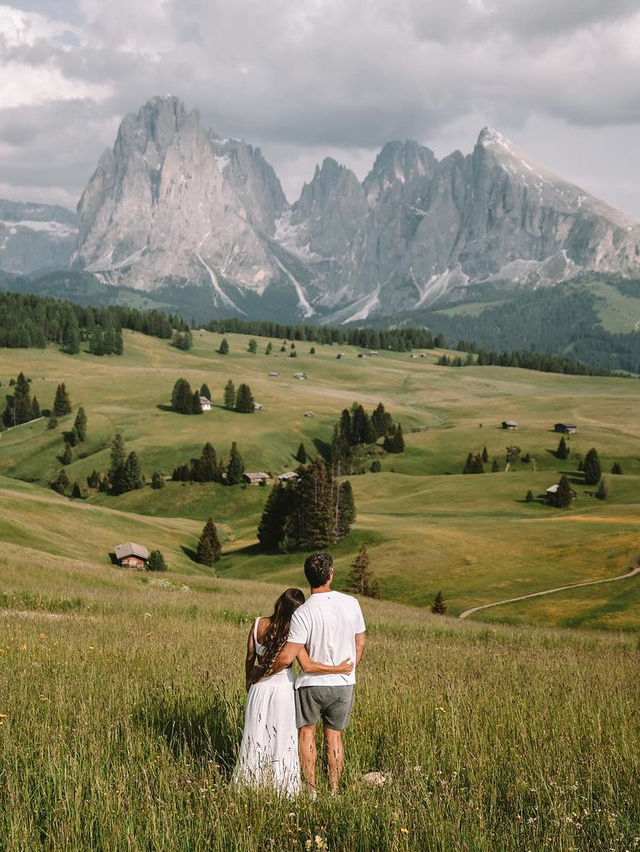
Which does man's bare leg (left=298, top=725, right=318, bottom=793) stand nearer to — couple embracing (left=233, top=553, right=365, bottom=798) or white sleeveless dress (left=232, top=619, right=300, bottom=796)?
couple embracing (left=233, top=553, right=365, bottom=798)

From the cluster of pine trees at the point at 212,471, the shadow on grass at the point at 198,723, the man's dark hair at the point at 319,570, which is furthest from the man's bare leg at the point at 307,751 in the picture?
the cluster of pine trees at the point at 212,471

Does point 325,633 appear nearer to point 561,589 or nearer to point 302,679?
point 302,679

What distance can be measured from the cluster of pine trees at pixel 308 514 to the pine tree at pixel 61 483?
56.9 meters

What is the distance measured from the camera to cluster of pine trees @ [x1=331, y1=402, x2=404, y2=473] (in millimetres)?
156125

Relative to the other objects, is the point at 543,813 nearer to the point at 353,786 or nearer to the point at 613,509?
the point at 353,786

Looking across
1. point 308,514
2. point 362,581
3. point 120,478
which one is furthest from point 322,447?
point 362,581

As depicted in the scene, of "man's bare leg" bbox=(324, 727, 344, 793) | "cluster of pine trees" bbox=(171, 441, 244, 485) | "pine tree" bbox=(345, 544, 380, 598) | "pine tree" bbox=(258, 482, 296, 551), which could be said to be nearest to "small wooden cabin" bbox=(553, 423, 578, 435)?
"cluster of pine trees" bbox=(171, 441, 244, 485)

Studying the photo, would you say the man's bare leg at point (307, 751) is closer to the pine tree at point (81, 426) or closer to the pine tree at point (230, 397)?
the pine tree at point (81, 426)

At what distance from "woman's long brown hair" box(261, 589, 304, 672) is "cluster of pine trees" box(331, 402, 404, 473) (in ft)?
481

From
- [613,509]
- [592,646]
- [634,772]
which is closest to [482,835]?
[634,772]

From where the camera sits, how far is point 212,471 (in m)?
134

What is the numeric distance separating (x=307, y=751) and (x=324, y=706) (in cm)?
50

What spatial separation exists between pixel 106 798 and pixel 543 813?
141 inches

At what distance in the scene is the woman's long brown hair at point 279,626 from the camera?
25.1 feet
